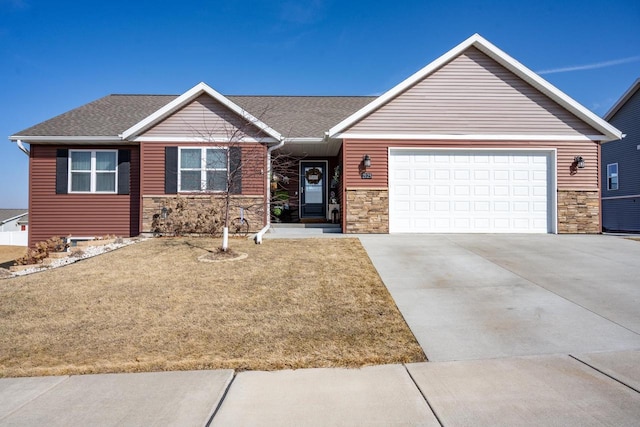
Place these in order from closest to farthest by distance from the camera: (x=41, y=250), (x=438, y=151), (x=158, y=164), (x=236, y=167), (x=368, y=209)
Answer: (x=41, y=250)
(x=236, y=167)
(x=368, y=209)
(x=438, y=151)
(x=158, y=164)

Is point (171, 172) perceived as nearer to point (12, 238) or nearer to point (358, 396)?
point (358, 396)

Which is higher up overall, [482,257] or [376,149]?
[376,149]

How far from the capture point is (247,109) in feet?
49.8

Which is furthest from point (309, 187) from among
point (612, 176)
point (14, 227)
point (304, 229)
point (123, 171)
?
point (14, 227)

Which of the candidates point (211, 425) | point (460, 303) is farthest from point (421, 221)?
point (211, 425)

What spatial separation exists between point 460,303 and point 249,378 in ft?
10.7

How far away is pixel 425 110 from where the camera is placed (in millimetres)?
11203

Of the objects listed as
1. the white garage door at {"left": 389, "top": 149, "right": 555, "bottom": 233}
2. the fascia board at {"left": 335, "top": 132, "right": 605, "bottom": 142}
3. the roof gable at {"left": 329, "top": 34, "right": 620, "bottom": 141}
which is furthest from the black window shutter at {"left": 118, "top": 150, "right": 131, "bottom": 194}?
the white garage door at {"left": 389, "top": 149, "right": 555, "bottom": 233}

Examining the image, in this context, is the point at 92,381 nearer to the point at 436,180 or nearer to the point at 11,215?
the point at 436,180

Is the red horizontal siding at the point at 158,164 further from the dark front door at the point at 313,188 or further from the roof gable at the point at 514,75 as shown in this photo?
the dark front door at the point at 313,188

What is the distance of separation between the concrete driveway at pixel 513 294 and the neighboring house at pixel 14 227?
2656 centimetres

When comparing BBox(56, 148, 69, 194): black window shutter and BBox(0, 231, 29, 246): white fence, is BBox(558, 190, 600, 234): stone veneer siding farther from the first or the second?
BBox(0, 231, 29, 246): white fence

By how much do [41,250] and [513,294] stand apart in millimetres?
11783

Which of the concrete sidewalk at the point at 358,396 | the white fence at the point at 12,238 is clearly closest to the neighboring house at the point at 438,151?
the concrete sidewalk at the point at 358,396
